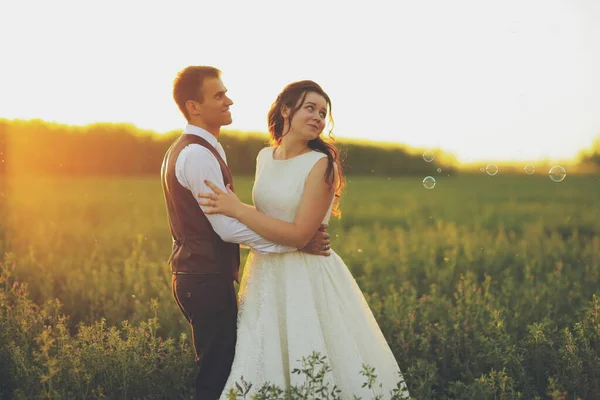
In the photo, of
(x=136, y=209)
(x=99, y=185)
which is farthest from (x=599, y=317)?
(x=99, y=185)

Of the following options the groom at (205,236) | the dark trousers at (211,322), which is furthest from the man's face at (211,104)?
the dark trousers at (211,322)

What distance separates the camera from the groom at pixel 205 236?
13.9 ft

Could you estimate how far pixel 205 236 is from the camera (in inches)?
171

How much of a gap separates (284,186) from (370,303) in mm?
2978

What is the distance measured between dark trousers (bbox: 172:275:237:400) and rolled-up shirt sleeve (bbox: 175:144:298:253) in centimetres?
36

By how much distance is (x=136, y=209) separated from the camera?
15.3m

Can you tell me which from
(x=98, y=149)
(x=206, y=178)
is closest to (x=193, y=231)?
(x=206, y=178)

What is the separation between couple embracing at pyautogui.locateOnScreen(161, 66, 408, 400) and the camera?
169 inches

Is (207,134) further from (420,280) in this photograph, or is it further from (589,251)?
(589,251)

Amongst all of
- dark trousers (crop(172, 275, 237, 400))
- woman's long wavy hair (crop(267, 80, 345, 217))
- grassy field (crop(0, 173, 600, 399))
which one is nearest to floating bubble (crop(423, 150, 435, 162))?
grassy field (crop(0, 173, 600, 399))

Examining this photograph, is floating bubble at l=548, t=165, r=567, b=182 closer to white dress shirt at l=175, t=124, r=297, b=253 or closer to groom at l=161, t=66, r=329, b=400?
groom at l=161, t=66, r=329, b=400

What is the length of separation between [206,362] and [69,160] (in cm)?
1635

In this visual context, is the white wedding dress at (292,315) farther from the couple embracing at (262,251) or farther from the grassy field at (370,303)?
the grassy field at (370,303)

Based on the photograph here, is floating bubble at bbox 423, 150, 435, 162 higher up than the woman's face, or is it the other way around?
floating bubble at bbox 423, 150, 435, 162
